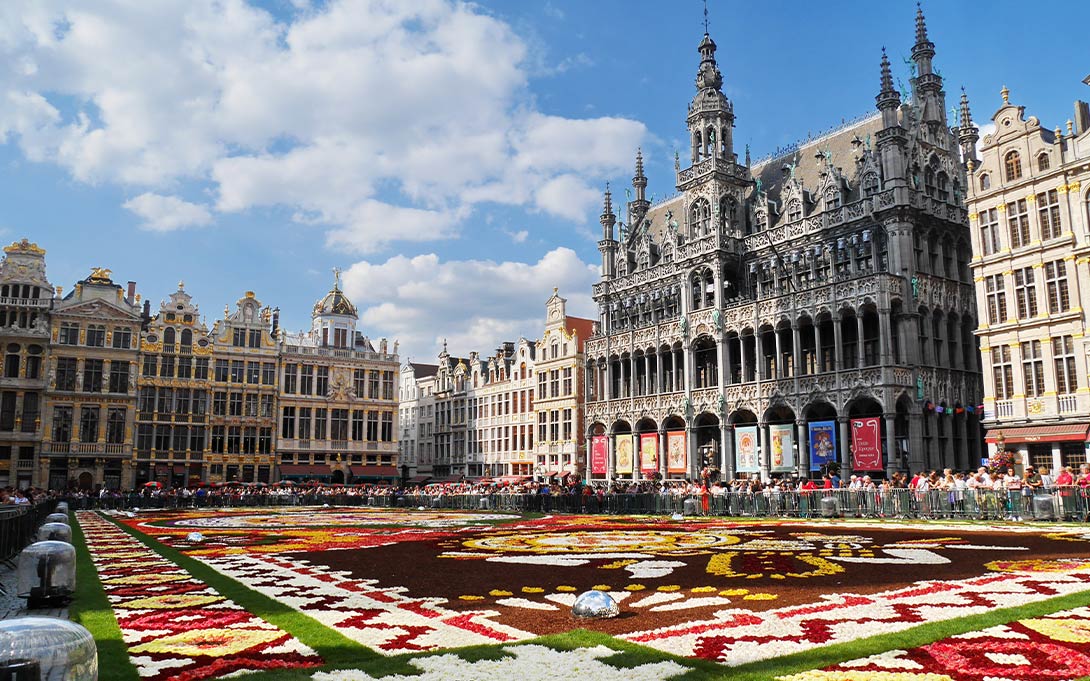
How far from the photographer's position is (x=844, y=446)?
38.3m

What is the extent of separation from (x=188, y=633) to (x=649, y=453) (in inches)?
1721

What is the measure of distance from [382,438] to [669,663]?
63.8m

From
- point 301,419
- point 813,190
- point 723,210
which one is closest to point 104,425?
point 301,419

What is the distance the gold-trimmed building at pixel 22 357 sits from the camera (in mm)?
53812

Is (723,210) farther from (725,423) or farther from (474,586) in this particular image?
(474,586)

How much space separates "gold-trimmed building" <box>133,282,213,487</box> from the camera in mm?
58531

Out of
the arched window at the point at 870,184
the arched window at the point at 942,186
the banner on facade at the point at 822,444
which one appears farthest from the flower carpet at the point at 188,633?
the arched window at the point at 942,186

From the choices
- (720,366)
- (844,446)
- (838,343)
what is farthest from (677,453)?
(838,343)

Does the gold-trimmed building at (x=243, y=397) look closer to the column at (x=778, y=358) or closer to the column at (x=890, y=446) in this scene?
the column at (x=778, y=358)

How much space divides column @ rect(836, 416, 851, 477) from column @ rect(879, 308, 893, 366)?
336cm

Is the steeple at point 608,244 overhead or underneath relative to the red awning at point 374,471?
overhead

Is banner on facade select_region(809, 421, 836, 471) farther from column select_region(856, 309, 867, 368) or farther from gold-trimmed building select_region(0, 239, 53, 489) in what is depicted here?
gold-trimmed building select_region(0, 239, 53, 489)

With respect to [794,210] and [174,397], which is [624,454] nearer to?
[794,210]

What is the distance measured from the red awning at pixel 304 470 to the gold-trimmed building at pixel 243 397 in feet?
3.50
